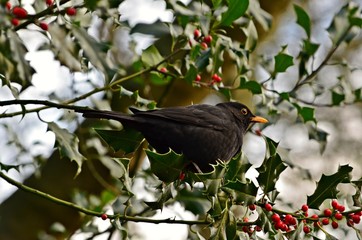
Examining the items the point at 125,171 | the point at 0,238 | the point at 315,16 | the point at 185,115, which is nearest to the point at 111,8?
the point at 125,171

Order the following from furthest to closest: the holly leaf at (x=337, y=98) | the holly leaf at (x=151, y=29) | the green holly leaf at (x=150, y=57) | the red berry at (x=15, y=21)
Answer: the holly leaf at (x=337, y=98), the holly leaf at (x=151, y=29), the green holly leaf at (x=150, y=57), the red berry at (x=15, y=21)

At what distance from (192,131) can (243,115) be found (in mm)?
647

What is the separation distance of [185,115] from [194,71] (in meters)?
0.33

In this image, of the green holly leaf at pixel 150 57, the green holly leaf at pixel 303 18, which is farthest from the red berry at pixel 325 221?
the green holly leaf at pixel 303 18

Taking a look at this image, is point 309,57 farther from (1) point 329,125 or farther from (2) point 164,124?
(1) point 329,125

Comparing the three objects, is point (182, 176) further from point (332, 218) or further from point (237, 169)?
point (332, 218)

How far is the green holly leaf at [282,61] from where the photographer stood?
11.1ft

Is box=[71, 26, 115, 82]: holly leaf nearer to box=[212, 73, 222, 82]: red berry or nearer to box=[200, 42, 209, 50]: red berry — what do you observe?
box=[200, 42, 209, 50]: red berry

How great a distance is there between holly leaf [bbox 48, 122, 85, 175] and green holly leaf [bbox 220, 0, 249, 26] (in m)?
0.96

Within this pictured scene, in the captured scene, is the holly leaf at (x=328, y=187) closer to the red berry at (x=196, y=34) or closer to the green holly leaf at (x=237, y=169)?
the green holly leaf at (x=237, y=169)

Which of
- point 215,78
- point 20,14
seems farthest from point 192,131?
point 20,14

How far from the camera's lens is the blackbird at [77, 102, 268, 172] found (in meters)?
3.17

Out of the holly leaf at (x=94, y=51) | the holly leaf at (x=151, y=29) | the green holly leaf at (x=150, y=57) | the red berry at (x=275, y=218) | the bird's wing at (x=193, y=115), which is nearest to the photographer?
the holly leaf at (x=94, y=51)

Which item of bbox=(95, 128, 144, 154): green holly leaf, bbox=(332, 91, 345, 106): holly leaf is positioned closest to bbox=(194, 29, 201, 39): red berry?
bbox=(95, 128, 144, 154): green holly leaf
